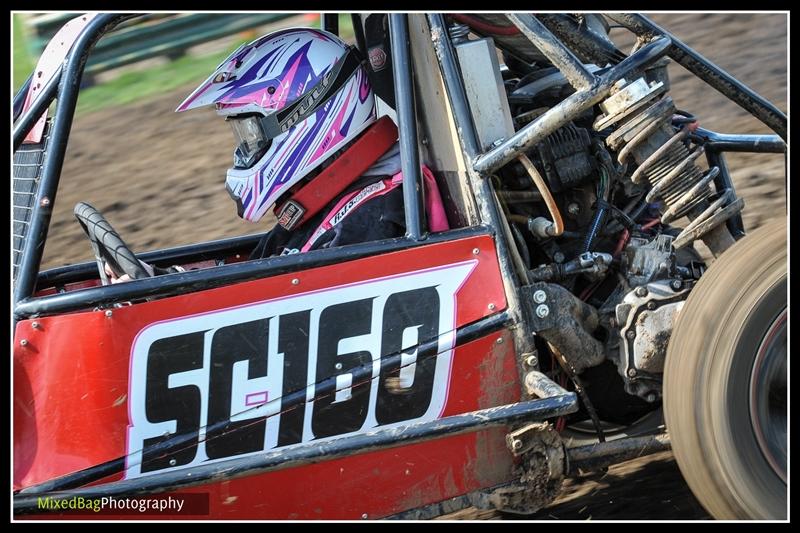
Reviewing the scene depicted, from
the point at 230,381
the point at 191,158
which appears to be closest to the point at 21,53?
the point at 191,158

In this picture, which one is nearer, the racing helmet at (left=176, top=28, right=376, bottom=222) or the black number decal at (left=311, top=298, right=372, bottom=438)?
the black number decal at (left=311, top=298, right=372, bottom=438)

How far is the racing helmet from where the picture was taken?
305 cm

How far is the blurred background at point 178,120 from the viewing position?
5.38 metres

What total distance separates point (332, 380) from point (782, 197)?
292cm

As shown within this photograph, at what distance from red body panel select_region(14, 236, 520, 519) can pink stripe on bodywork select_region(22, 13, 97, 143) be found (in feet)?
1.97

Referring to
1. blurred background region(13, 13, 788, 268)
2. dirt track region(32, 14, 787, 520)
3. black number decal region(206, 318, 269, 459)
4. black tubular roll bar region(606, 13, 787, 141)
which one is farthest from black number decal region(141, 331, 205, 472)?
dirt track region(32, 14, 787, 520)

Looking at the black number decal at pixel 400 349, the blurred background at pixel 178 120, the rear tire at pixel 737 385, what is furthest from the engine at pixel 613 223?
the blurred background at pixel 178 120

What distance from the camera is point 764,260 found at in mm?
2654

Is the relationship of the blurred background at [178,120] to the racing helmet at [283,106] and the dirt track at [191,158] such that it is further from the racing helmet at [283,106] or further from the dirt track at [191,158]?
the racing helmet at [283,106]

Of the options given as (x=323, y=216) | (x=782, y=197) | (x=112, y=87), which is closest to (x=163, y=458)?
(x=323, y=216)

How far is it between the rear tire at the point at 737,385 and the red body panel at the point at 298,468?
1.56 ft

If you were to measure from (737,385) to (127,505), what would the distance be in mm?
1569

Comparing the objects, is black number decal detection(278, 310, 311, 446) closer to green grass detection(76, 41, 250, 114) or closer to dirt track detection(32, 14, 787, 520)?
dirt track detection(32, 14, 787, 520)

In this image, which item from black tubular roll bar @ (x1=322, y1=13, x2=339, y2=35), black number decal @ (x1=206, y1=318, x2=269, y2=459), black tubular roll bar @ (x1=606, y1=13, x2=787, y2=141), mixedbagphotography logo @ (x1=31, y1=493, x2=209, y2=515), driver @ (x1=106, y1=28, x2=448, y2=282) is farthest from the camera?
black tubular roll bar @ (x1=322, y1=13, x2=339, y2=35)
